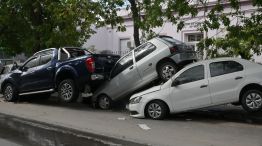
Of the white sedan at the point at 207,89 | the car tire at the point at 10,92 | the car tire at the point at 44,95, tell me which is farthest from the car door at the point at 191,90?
the car tire at the point at 10,92

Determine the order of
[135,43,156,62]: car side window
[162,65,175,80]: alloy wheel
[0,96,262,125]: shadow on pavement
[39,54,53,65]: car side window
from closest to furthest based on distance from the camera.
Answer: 1. [0,96,262,125]: shadow on pavement
2. [162,65,175,80]: alloy wheel
3. [135,43,156,62]: car side window
4. [39,54,53,65]: car side window

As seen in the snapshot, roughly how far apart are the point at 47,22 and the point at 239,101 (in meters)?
12.4

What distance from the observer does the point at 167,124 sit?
1255cm

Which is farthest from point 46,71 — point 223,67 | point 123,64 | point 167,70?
point 223,67

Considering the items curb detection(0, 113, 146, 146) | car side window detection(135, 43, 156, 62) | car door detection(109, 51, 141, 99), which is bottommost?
curb detection(0, 113, 146, 146)

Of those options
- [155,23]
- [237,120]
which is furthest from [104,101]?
[237,120]

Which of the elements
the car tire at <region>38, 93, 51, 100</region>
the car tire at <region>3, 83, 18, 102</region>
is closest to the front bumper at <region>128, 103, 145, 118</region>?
the car tire at <region>38, 93, 51, 100</region>

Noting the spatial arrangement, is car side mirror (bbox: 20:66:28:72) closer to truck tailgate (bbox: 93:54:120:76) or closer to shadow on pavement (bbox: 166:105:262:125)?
truck tailgate (bbox: 93:54:120:76)

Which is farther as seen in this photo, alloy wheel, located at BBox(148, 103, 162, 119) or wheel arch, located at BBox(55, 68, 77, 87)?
wheel arch, located at BBox(55, 68, 77, 87)

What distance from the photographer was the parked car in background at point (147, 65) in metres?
14.2

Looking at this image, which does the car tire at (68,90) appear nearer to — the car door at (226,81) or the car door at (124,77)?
the car door at (124,77)

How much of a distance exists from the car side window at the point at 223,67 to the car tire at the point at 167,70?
1.59 meters

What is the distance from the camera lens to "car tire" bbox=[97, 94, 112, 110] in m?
15.6

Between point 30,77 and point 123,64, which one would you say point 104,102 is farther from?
point 30,77
